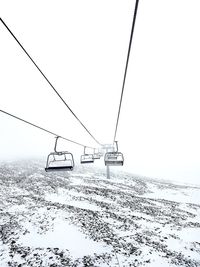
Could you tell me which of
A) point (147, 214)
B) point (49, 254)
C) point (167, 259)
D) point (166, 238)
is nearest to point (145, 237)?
point (166, 238)

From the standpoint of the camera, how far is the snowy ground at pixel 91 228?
18781mm

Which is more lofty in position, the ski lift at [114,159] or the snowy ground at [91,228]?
the ski lift at [114,159]

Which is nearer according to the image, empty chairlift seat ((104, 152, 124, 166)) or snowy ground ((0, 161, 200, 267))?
empty chairlift seat ((104, 152, 124, 166))

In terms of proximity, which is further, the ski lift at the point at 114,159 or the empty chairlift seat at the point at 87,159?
the empty chairlift seat at the point at 87,159

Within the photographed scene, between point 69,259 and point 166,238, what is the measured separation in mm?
10354

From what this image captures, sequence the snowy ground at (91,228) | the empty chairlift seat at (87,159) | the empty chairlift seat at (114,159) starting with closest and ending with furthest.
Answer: the empty chairlift seat at (114,159)
the empty chairlift seat at (87,159)
the snowy ground at (91,228)

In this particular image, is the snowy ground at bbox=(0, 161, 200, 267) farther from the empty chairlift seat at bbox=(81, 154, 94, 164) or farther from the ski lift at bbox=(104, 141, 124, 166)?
the ski lift at bbox=(104, 141, 124, 166)

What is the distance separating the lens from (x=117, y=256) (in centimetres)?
1923

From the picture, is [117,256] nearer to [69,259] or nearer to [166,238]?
[69,259]

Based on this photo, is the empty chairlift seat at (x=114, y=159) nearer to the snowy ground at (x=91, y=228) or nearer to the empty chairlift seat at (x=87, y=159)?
the empty chairlift seat at (x=87, y=159)

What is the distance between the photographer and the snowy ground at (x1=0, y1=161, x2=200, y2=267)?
61.6 feet

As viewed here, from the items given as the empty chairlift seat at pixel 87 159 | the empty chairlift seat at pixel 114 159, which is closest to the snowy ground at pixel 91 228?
the empty chairlift seat at pixel 87 159

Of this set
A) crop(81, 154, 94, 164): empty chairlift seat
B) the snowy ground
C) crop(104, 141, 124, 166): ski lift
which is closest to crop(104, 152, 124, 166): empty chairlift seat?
crop(104, 141, 124, 166): ski lift

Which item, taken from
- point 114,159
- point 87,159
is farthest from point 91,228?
point 114,159
